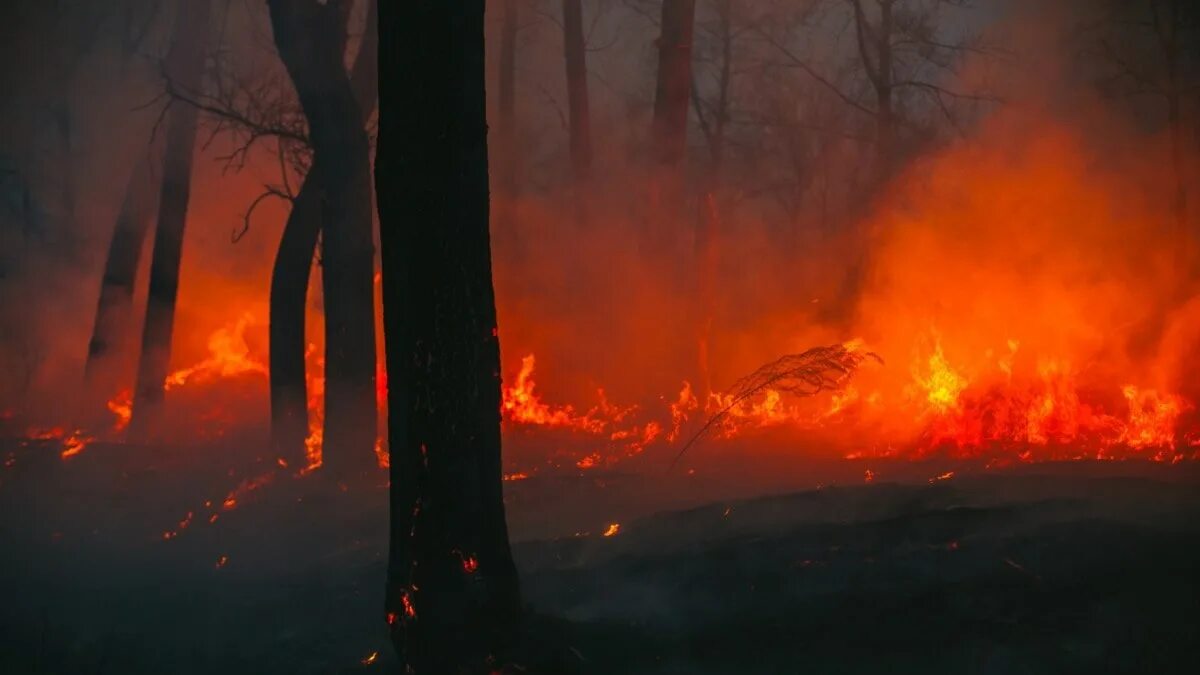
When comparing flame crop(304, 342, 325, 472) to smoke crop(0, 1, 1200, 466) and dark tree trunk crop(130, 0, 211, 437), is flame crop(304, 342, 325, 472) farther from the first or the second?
dark tree trunk crop(130, 0, 211, 437)

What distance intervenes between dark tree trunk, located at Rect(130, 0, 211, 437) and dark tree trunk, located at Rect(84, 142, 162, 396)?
1.30 m

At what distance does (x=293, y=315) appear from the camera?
12.4m

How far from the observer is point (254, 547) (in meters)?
9.25

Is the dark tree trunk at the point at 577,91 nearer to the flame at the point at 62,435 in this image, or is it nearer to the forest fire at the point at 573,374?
the forest fire at the point at 573,374

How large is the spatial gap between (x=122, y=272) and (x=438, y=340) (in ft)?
45.0

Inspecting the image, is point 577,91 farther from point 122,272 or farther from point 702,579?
point 702,579

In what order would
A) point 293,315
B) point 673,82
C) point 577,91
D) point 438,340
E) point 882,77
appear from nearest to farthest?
point 438,340
point 293,315
point 673,82
point 577,91
point 882,77

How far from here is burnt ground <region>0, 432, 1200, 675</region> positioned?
5.45 meters

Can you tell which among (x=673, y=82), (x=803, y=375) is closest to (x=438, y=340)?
(x=803, y=375)

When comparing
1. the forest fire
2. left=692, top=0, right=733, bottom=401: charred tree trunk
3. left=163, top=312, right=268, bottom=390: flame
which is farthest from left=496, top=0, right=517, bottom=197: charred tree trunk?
left=163, top=312, right=268, bottom=390: flame

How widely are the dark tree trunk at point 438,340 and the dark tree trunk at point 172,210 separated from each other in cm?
1149

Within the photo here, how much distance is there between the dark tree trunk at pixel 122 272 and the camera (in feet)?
55.6

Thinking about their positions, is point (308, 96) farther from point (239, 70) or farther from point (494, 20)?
point (494, 20)

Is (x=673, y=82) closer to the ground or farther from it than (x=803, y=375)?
farther from it
